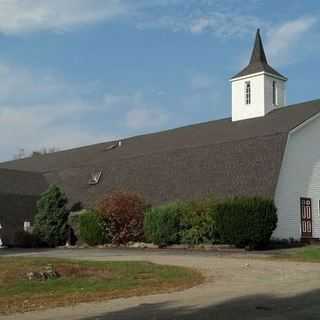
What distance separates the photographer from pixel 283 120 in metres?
39.3

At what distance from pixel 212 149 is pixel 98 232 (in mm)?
8572

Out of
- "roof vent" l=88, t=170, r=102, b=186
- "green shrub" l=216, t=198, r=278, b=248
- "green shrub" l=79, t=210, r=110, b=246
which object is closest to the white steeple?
"roof vent" l=88, t=170, r=102, b=186

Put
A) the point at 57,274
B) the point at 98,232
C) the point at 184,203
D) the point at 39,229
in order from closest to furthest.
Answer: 1. the point at 57,274
2. the point at 184,203
3. the point at 98,232
4. the point at 39,229

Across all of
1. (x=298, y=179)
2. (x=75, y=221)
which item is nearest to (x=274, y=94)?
(x=298, y=179)

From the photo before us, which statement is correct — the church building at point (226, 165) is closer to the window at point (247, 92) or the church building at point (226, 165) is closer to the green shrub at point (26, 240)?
the window at point (247, 92)

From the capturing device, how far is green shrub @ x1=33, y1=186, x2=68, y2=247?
41.7 metres

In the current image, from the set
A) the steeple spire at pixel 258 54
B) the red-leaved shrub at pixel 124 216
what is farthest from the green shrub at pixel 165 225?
the steeple spire at pixel 258 54

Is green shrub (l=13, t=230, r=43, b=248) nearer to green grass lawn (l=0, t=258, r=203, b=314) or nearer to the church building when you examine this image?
the church building

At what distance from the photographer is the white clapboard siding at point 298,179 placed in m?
35.4

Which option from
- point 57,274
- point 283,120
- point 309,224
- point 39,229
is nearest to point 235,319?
point 57,274

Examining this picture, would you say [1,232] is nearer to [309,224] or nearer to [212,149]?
[212,149]

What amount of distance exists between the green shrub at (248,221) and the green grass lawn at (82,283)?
40.9 feet

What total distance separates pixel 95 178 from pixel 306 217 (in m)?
16.5

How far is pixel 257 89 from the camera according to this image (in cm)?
4400
